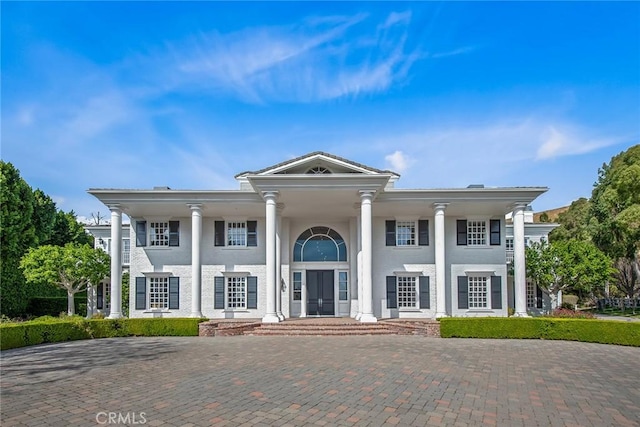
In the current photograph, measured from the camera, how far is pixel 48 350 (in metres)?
14.0

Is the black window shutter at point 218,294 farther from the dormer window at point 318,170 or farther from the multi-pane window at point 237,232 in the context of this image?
the dormer window at point 318,170

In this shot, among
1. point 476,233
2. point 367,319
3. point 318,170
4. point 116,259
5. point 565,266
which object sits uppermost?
point 318,170

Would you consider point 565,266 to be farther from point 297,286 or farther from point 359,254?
point 297,286

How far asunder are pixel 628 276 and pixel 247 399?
39.6 metres

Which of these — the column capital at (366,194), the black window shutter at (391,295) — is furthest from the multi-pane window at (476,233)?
the column capital at (366,194)

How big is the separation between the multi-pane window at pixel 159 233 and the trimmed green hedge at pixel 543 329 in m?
14.3

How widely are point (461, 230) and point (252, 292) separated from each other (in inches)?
440

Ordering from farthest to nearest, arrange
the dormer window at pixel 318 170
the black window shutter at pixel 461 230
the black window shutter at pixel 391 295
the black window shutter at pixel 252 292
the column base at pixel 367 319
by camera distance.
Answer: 1. the black window shutter at pixel 461 230
2. the black window shutter at pixel 252 292
3. the black window shutter at pixel 391 295
4. the dormer window at pixel 318 170
5. the column base at pixel 367 319

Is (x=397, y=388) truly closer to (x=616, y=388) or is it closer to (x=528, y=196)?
(x=616, y=388)

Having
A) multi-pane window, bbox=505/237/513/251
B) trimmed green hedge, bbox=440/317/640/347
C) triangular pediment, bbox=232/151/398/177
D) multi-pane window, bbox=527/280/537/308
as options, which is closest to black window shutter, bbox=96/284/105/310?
triangular pediment, bbox=232/151/398/177

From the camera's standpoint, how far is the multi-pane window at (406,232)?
75.5 ft

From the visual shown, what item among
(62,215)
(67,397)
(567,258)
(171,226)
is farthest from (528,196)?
(62,215)

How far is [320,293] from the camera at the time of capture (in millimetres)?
23203

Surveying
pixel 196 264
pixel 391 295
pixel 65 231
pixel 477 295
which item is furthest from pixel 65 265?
pixel 477 295
